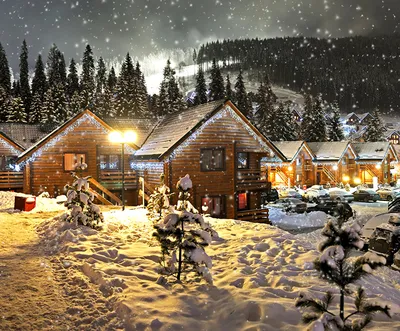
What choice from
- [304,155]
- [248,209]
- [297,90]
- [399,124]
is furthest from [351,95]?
[248,209]

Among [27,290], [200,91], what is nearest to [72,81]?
[200,91]

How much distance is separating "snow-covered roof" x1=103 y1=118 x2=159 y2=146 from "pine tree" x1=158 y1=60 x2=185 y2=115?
4182 centimetres

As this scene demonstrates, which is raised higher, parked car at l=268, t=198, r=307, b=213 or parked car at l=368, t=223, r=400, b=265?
parked car at l=368, t=223, r=400, b=265

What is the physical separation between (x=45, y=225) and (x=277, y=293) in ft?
33.7

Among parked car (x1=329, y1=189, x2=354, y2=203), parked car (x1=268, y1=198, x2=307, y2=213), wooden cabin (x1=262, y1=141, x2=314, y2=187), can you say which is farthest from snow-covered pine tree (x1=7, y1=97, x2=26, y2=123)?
parked car (x1=329, y1=189, x2=354, y2=203)

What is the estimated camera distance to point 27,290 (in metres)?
7.29

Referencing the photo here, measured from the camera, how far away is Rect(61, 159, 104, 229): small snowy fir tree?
12281 millimetres

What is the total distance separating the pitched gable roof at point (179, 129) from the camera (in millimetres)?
22078

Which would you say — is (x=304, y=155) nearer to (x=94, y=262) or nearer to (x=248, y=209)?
(x=248, y=209)

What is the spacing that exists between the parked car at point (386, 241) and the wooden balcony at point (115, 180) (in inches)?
673

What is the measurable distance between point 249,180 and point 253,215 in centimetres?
256

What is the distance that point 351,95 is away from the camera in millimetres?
187875

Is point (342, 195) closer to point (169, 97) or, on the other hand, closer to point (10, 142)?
point (10, 142)

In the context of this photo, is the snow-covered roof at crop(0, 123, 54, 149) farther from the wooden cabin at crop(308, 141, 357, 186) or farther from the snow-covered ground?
the wooden cabin at crop(308, 141, 357, 186)
